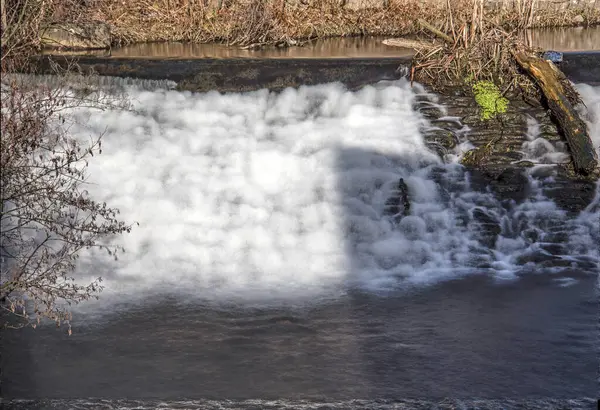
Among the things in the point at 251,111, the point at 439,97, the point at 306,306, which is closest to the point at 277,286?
the point at 306,306

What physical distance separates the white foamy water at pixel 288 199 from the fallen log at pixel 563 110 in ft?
2.45

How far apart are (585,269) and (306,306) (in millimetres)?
2848

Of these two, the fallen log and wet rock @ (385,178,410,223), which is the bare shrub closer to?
wet rock @ (385,178,410,223)

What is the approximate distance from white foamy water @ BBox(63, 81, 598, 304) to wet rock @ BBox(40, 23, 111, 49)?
10.1ft

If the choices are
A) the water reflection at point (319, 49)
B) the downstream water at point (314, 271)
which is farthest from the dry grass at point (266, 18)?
the downstream water at point (314, 271)

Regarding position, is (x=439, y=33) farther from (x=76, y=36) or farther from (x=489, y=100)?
(x=76, y=36)

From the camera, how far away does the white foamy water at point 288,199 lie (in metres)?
7.82

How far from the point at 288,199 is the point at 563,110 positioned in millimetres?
3358

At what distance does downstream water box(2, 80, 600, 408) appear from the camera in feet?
19.4

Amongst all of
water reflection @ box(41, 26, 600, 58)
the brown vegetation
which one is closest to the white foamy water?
water reflection @ box(41, 26, 600, 58)

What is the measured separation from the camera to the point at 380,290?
7.44 metres

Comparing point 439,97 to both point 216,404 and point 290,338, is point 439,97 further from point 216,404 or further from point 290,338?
point 216,404

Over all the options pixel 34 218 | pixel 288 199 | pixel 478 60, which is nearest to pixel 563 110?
pixel 478 60

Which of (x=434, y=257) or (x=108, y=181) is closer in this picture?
(x=434, y=257)
